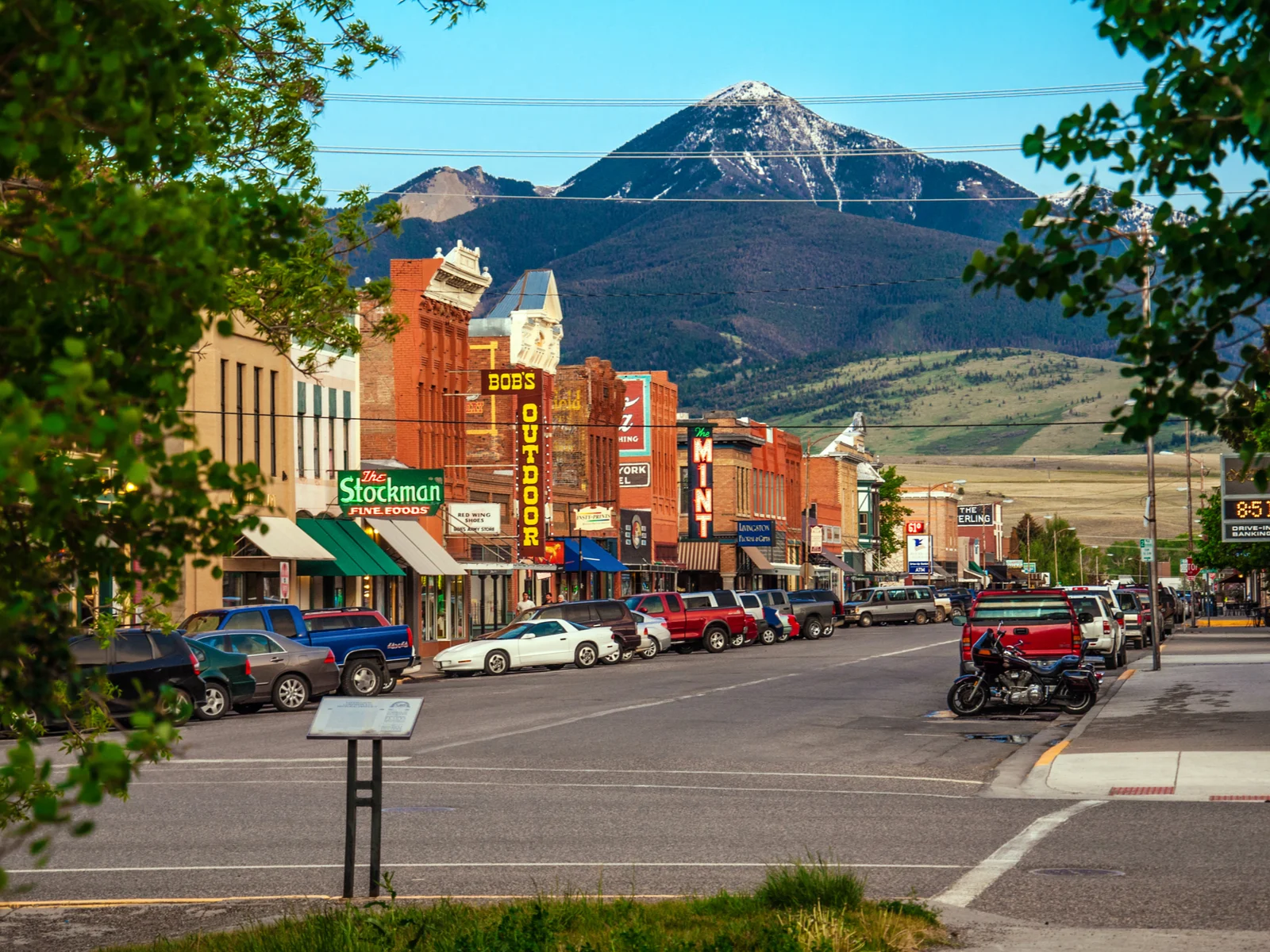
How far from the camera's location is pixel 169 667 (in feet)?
91.1

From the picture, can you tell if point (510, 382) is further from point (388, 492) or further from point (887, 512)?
point (887, 512)

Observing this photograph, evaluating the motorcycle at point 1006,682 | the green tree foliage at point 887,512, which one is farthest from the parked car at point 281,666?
the green tree foliage at point 887,512

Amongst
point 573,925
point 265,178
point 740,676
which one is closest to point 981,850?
point 573,925

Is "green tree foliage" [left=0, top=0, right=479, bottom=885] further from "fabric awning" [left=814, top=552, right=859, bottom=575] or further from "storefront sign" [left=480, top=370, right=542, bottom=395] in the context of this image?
"fabric awning" [left=814, top=552, right=859, bottom=575]

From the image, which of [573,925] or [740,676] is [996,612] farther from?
[573,925]

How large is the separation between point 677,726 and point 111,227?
22147 millimetres

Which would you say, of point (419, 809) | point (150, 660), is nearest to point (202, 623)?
point (150, 660)

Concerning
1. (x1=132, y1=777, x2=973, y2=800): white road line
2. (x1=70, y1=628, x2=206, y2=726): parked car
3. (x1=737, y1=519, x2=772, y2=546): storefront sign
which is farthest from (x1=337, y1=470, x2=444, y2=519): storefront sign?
(x1=737, y1=519, x2=772, y2=546): storefront sign

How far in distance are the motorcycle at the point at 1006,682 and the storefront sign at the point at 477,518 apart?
28707 mm

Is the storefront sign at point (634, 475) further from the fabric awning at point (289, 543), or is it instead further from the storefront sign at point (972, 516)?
the storefront sign at point (972, 516)

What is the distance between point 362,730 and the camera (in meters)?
10.9

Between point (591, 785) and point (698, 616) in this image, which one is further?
point (698, 616)

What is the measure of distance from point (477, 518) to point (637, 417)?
3346 cm

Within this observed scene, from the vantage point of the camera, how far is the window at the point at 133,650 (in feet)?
90.7
